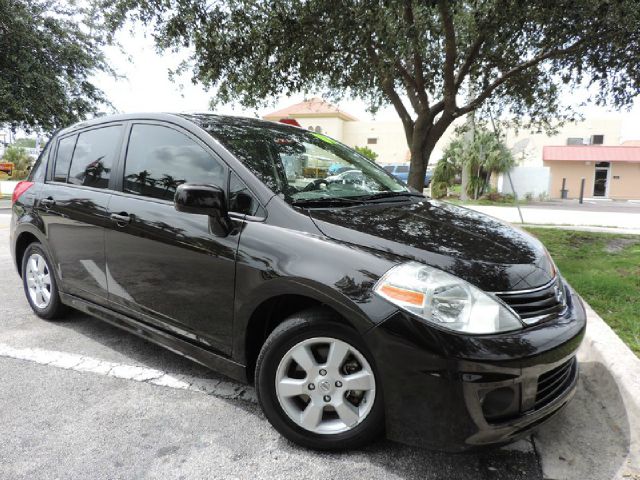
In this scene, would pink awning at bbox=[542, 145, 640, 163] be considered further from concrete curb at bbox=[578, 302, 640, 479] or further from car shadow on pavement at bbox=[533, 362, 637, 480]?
car shadow on pavement at bbox=[533, 362, 637, 480]

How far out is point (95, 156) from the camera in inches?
141

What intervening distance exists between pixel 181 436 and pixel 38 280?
2.42m

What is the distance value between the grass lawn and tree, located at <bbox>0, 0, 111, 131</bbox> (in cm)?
1475

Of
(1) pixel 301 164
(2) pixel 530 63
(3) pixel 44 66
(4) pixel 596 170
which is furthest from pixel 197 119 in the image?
(4) pixel 596 170

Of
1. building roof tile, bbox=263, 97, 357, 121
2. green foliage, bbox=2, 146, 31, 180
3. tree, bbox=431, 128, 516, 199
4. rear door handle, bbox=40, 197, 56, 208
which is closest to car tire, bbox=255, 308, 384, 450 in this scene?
rear door handle, bbox=40, 197, 56, 208

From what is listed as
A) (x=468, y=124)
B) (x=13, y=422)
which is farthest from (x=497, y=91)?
(x=13, y=422)

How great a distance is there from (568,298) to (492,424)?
907 millimetres

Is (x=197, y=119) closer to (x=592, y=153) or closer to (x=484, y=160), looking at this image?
(x=484, y=160)

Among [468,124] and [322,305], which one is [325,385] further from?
[468,124]

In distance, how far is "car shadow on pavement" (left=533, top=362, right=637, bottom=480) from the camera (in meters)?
2.29

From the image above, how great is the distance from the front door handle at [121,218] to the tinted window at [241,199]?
819mm

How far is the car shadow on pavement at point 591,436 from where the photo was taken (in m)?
2.29

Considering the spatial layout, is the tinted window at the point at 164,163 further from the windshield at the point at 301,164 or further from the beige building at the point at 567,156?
the beige building at the point at 567,156

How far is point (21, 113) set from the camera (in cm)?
1612
